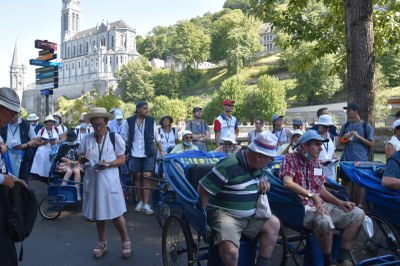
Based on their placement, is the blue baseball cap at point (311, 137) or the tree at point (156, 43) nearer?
the blue baseball cap at point (311, 137)

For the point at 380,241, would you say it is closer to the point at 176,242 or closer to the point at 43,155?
the point at 176,242

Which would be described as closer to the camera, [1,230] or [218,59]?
[1,230]

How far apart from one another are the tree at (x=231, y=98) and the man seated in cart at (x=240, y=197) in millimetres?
63387

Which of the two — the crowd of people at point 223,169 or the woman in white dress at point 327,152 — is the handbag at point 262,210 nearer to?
the crowd of people at point 223,169

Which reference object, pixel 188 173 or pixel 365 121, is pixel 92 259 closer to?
pixel 188 173

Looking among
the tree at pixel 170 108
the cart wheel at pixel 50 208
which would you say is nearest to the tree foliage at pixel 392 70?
the tree at pixel 170 108

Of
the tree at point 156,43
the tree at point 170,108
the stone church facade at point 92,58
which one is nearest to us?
the tree at point 170,108

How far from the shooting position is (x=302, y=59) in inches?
447

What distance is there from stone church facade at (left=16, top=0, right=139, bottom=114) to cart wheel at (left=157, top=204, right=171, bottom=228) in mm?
120109

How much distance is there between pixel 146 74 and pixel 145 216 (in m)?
93.7

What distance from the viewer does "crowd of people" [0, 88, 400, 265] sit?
3.87 metres

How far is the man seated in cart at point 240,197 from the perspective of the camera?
3.81 metres

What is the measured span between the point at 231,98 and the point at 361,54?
196 feet

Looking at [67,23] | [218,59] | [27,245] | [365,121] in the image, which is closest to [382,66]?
[218,59]
